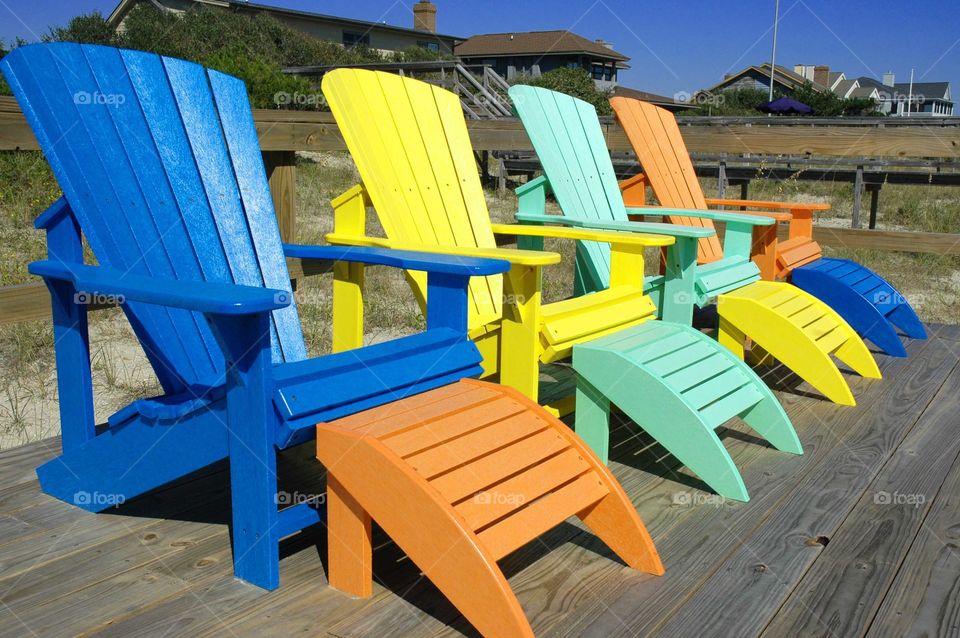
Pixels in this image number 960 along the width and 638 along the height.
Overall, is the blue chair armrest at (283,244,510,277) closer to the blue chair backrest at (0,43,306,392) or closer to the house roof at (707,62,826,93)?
the blue chair backrest at (0,43,306,392)

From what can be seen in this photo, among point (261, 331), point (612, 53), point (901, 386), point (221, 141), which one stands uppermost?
point (612, 53)

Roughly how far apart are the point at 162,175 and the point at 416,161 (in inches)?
35.7

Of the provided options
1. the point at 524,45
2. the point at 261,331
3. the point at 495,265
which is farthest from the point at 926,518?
the point at 524,45

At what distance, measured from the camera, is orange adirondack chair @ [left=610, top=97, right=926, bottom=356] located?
3.61m

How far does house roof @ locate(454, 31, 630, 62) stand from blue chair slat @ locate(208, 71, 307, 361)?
27816 mm

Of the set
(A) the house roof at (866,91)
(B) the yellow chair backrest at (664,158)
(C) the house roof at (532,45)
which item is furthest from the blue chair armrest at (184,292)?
(A) the house roof at (866,91)

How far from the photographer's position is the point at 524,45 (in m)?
31.0

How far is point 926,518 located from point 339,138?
226 cm

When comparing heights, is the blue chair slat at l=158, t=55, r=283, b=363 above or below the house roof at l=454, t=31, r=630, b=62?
below

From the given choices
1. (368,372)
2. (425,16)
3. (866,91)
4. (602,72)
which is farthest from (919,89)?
(368,372)

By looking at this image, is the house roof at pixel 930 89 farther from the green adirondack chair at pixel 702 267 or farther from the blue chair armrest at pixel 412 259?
the blue chair armrest at pixel 412 259

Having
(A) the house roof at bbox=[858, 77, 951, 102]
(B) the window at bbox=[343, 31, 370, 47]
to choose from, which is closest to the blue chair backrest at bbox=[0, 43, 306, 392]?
(B) the window at bbox=[343, 31, 370, 47]

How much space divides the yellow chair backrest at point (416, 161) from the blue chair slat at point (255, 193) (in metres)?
0.32

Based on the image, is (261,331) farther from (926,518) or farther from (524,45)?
(524,45)
